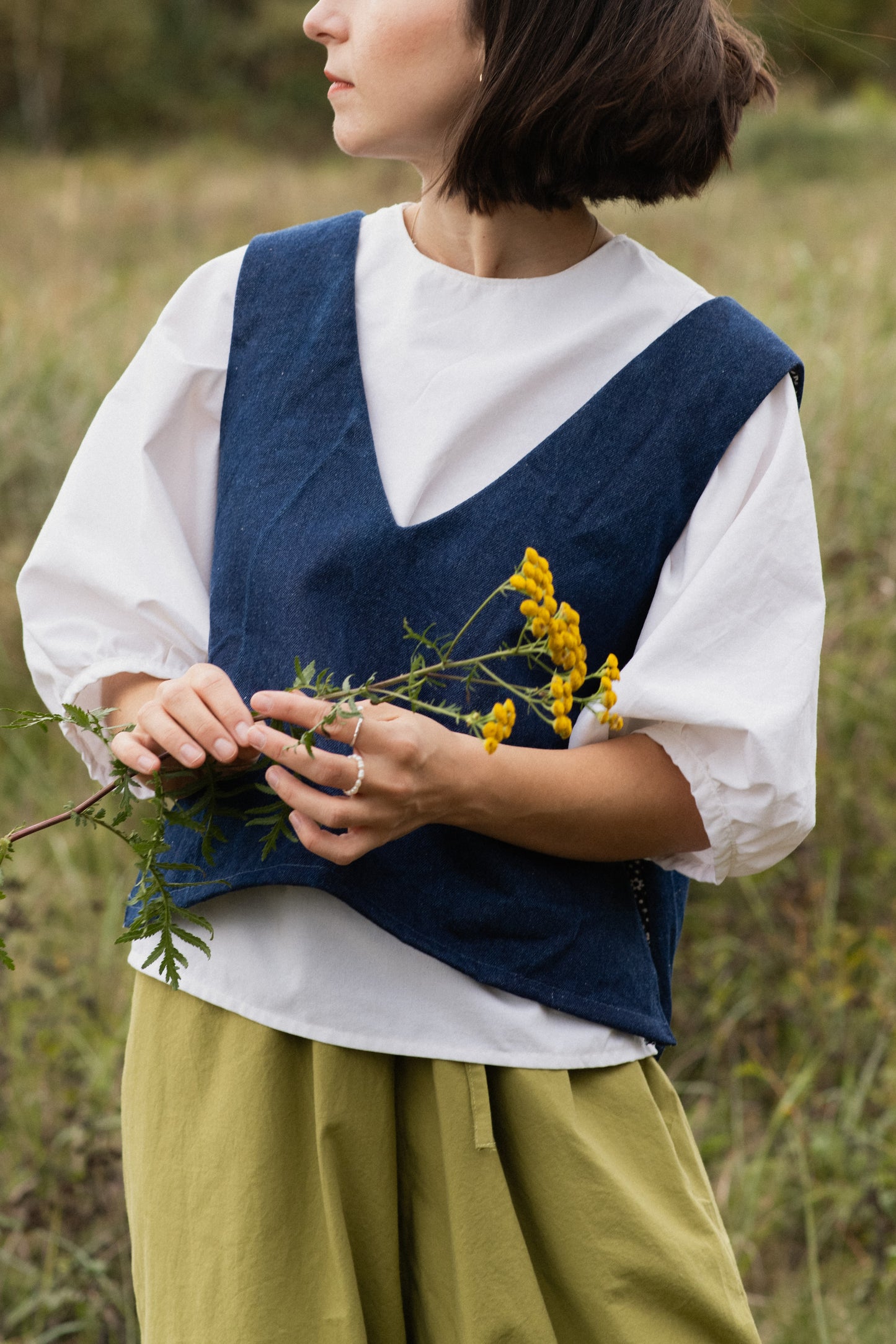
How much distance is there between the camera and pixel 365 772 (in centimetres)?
93

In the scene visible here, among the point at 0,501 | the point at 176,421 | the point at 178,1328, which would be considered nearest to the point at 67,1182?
the point at 178,1328

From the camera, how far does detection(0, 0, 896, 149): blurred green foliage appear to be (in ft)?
63.0

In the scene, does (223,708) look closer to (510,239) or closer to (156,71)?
(510,239)

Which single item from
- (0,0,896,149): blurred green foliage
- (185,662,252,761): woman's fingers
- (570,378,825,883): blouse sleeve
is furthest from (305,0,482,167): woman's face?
(0,0,896,149): blurred green foliage

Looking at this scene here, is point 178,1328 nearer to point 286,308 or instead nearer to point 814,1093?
point 286,308

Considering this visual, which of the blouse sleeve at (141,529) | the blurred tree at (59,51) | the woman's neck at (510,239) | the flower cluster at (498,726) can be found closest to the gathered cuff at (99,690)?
the blouse sleeve at (141,529)

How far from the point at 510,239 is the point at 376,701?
50 centimetres

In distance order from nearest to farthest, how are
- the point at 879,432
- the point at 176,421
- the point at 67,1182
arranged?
the point at 176,421
the point at 67,1182
the point at 879,432

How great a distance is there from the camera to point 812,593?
3.61ft

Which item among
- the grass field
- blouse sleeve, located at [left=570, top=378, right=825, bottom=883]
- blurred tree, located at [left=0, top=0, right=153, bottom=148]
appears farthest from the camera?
blurred tree, located at [left=0, top=0, right=153, bottom=148]

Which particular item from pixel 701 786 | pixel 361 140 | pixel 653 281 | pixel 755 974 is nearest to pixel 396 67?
pixel 361 140

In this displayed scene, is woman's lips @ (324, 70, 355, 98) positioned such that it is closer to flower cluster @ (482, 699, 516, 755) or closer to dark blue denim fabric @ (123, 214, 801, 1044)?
dark blue denim fabric @ (123, 214, 801, 1044)

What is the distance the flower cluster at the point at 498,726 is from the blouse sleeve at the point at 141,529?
1.23ft

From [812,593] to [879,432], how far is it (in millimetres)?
2655
